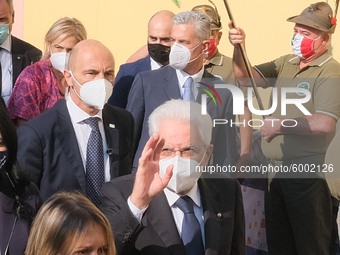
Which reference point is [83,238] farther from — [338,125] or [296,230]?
[338,125]

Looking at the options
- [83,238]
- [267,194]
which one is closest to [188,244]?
[83,238]

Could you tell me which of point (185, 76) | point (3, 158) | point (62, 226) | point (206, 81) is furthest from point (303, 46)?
point (62, 226)

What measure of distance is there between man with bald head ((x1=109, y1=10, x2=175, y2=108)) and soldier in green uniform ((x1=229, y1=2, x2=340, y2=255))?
68 centimetres

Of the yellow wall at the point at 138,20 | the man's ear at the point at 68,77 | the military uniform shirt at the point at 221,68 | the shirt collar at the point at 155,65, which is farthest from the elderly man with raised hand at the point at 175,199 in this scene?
the yellow wall at the point at 138,20

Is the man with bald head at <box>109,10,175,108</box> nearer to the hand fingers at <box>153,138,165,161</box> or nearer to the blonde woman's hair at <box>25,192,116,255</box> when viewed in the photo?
the hand fingers at <box>153,138,165,161</box>

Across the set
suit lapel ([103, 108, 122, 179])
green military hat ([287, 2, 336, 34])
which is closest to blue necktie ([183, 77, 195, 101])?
suit lapel ([103, 108, 122, 179])

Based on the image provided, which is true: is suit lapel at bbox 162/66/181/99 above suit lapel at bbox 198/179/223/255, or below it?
above

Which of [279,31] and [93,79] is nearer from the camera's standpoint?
[93,79]

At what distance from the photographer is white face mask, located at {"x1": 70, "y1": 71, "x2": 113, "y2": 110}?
4.04 m

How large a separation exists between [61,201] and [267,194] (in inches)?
101

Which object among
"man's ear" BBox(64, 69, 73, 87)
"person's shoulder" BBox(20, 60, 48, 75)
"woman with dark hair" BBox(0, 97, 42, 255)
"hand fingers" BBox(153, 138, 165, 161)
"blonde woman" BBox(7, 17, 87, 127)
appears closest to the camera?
"woman with dark hair" BBox(0, 97, 42, 255)

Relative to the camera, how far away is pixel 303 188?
15.3 feet

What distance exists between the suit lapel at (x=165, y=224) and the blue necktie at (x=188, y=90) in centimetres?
161

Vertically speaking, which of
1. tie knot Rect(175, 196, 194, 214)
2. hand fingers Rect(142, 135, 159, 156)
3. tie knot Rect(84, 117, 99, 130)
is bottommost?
tie knot Rect(175, 196, 194, 214)
